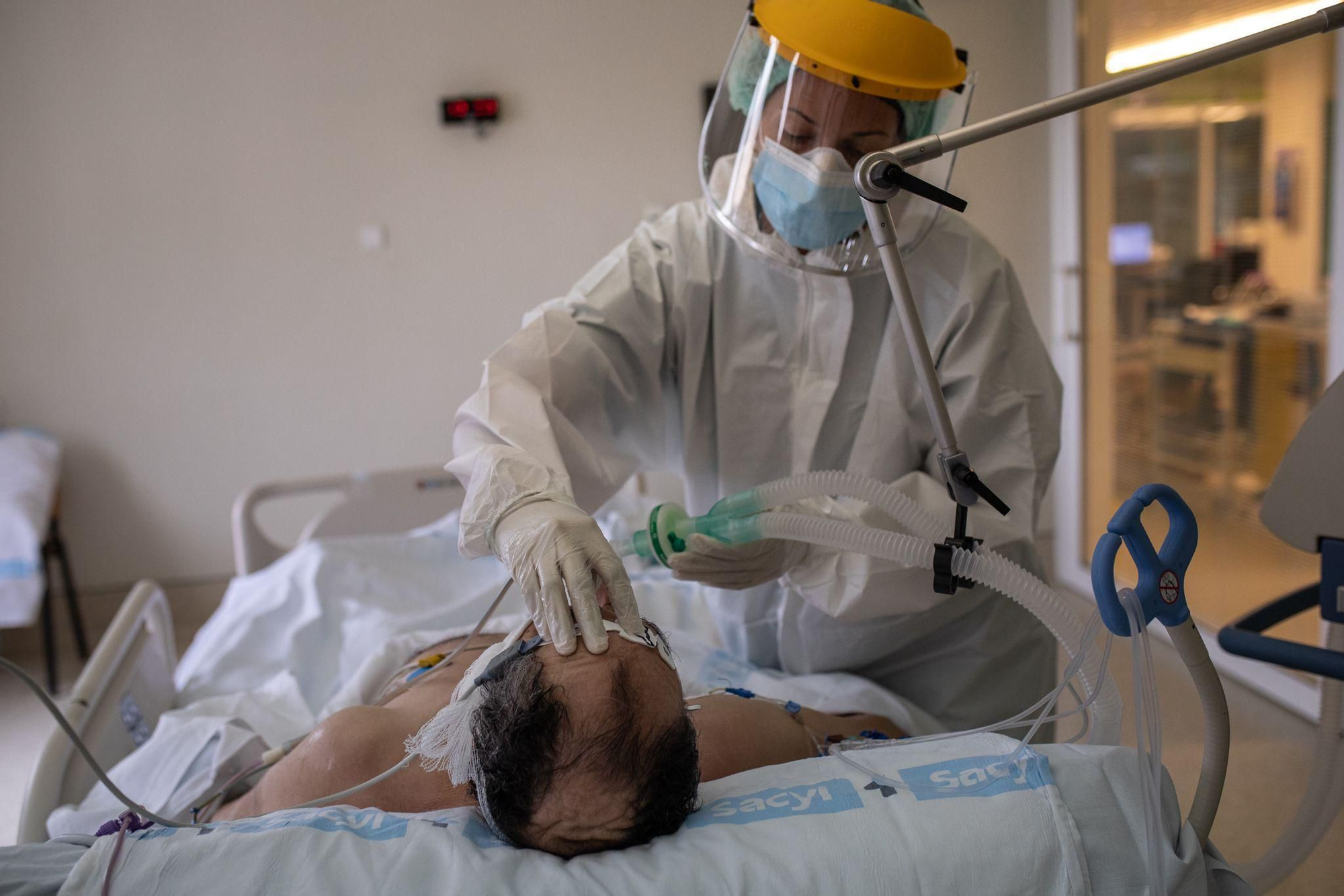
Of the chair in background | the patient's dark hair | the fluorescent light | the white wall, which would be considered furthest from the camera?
the white wall

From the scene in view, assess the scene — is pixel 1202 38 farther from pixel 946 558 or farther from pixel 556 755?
pixel 556 755

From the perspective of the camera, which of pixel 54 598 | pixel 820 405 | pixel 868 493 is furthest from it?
pixel 54 598

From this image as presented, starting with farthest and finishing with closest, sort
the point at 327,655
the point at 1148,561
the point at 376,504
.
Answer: the point at 376,504, the point at 327,655, the point at 1148,561

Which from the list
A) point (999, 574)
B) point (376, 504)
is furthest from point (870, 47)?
point (376, 504)

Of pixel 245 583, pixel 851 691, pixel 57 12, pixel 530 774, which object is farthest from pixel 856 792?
pixel 57 12

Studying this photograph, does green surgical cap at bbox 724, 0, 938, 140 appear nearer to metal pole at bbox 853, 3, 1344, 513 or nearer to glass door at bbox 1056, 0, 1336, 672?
metal pole at bbox 853, 3, 1344, 513

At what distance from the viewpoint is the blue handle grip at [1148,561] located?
2.76ft

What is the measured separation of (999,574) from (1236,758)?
6.33ft

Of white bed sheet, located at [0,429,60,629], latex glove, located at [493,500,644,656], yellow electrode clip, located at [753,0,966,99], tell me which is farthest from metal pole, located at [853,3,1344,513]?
white bed sheet, located at [0,429,60,629]

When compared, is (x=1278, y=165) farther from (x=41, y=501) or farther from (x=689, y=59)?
(x=41, y=501)

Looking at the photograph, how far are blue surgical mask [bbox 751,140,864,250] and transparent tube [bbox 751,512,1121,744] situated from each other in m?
0.42

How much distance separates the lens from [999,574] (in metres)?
1.01

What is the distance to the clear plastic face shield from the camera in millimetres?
1265

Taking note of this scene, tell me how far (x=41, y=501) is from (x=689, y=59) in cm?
264
